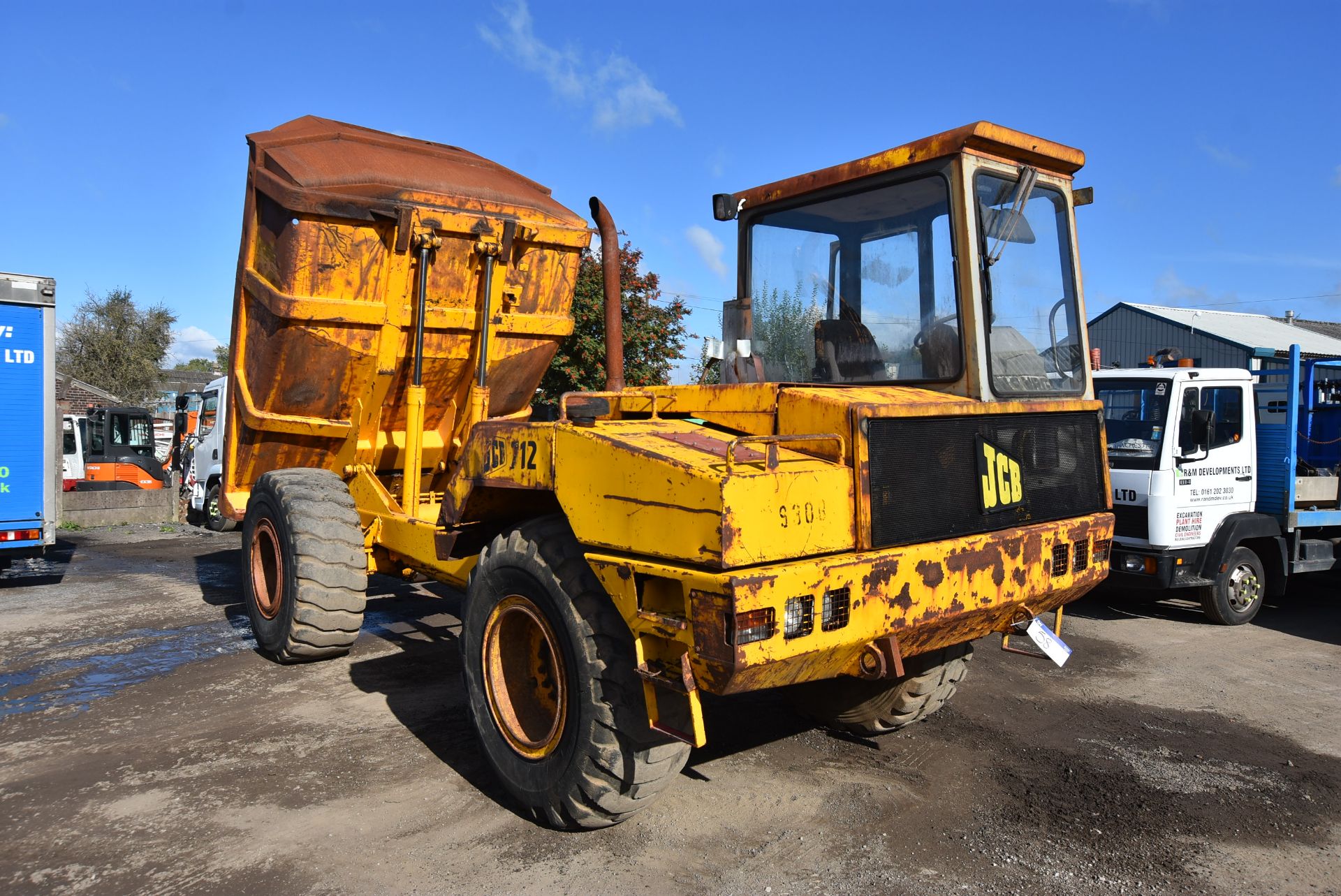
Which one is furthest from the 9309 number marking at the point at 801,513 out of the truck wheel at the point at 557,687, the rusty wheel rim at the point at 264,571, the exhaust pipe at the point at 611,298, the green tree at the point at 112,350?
Result: the green tree at the point at 112,350

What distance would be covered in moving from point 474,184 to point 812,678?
4284 millimetres

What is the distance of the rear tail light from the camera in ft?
9.78

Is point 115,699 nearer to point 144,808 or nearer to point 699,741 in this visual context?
point 144,808

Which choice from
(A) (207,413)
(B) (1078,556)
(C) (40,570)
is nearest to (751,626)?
(B) (1078,556)

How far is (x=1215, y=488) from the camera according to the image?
8398mm

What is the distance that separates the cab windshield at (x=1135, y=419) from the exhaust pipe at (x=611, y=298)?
15.9 feet

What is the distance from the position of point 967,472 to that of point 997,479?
0.20 meters

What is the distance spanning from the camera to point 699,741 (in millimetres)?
3256

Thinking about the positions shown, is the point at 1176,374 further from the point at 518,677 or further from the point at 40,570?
the point at 40,570

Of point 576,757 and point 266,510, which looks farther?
point 266,510

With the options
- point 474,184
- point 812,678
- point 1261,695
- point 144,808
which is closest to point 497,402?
point 474,184

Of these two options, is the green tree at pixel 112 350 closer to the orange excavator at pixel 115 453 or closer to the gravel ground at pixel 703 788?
the orange excavator at pixel 115 453

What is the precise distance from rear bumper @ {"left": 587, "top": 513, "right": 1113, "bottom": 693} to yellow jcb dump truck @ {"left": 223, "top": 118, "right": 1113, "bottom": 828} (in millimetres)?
12

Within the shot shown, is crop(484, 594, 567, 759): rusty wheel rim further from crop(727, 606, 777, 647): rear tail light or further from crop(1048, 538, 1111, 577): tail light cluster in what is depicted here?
crop(1048, 538, 1111, 577): tail light cluster
